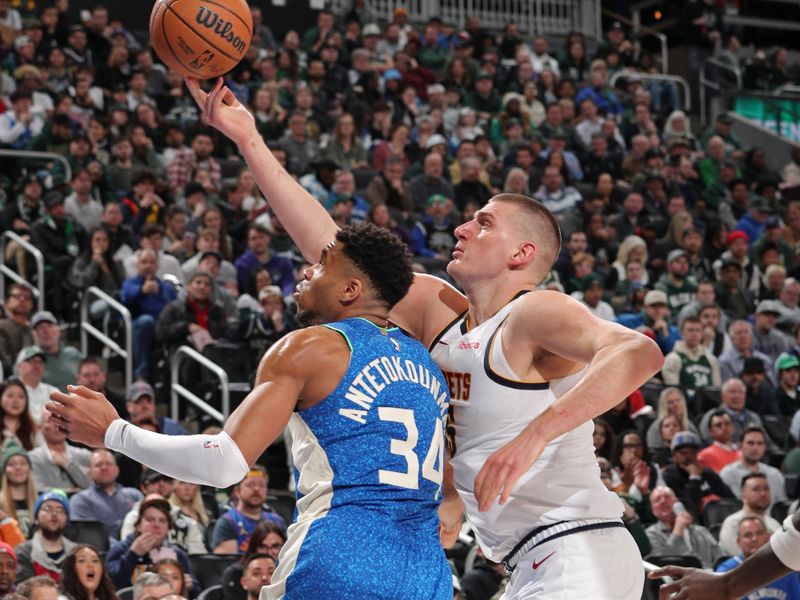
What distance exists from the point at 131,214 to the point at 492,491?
9730 millimetres

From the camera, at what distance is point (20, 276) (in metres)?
11.6

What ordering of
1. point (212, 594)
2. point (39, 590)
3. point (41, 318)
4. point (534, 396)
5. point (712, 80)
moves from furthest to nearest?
point (712, 80)
point (41, 318)
point (212, 594)
point (39, 590)
point (534, 396)

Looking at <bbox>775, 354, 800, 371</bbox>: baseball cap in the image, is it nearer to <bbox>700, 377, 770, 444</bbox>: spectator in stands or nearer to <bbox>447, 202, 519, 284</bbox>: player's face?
<bbox>700, 377, 770, 444</bbox>: spectator in stands

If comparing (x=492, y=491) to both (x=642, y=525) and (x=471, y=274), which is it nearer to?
(x=471, y=274)

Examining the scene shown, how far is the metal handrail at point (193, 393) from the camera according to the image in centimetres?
977

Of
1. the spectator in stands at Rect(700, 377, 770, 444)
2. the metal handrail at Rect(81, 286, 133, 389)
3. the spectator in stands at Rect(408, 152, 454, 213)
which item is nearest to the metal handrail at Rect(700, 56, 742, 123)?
the spectator in stands at Rect(408, 152, 454, 213)

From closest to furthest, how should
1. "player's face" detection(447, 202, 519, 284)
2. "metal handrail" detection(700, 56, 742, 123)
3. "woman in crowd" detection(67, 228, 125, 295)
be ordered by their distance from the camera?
"player's face" detection(447, 202, 519, 284) → "woman in crowd" detection(67, 228, 125, 295) → "metal handrail" detection(700, 56, 742, 123)

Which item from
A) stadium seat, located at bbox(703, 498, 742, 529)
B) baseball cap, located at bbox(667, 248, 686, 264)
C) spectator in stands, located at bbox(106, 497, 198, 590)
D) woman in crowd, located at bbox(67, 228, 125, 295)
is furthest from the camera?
baseball cap, located at bbox(667, 248, 686, 264)

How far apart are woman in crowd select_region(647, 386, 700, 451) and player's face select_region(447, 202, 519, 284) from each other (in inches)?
281

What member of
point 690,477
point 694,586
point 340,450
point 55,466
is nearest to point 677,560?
point 690,477

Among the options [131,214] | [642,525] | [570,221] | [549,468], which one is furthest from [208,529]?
[570,221]

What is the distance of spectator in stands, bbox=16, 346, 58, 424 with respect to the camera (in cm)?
955

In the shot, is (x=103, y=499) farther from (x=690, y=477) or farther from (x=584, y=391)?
(x=584, y=391)

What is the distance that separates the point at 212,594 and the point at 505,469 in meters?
4.75
